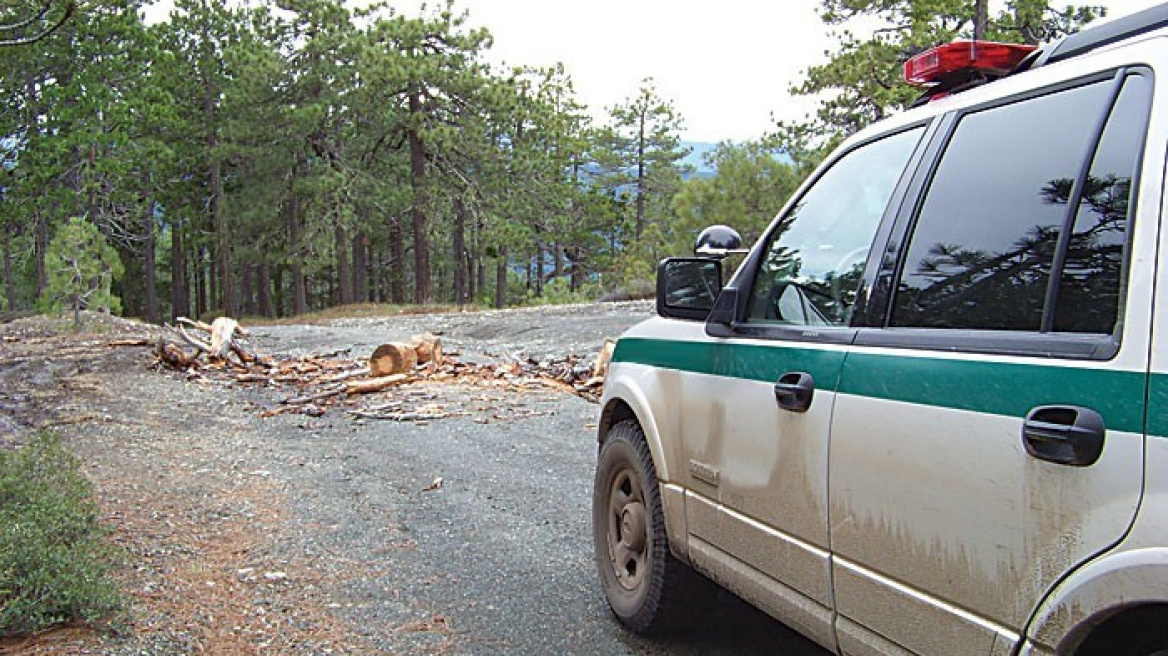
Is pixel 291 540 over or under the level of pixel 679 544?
under

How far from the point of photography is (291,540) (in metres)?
5.82

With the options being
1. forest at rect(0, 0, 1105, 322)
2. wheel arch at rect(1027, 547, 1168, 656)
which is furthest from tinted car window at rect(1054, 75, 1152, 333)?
forest at rect(0, 0, 1105, 322)

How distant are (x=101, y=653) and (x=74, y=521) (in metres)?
1.38

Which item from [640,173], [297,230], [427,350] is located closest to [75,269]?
[427,350]

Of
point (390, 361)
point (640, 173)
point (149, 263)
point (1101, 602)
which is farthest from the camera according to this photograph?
point (640, 173)

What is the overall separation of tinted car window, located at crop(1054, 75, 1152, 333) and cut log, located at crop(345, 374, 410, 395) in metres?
10.4

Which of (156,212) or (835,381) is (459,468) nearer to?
(835,381)

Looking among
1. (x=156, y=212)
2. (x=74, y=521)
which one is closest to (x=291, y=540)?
(x=74, y=521)

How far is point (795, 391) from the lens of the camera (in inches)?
114

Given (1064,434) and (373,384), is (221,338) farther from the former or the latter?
(1064,434)

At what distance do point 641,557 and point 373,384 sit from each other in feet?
26.9

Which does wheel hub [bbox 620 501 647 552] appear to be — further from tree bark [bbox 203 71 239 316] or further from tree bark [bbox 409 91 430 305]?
tree bark [bbox 203 71 239 316]

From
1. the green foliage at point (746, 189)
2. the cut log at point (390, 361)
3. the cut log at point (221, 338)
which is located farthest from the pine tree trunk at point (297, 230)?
the cut log at point (390, 361)

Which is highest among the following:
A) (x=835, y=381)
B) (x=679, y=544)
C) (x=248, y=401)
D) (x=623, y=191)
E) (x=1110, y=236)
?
(x=623, y=191)
